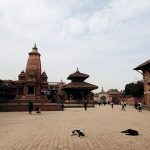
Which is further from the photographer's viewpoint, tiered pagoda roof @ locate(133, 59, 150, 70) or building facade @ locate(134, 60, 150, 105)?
building facade @ locate(134, 60, 150, 105)

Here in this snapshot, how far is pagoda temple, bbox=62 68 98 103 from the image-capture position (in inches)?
2280

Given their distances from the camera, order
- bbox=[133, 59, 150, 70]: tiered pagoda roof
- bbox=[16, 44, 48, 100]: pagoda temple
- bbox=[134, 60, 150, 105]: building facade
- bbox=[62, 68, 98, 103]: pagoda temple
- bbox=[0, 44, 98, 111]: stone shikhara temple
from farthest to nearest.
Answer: bbox=[62, 68, 98, 103]: pagoda temple, bbox=[16, 44, 48, 100]: pagoda temple, bbox=[0, 44, 98, 111]: stone shikhara temple, bbox=[134, 60, 150, 105]: building facade, bbox=[133, 59, 150, 70]: tiered pagoda roof

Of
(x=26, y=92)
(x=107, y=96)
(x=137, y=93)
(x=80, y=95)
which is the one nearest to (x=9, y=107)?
(x=26, y=92)

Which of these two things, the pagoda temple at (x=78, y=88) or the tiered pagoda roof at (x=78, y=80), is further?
the tiered pagoda roof at (x=78, y=80)

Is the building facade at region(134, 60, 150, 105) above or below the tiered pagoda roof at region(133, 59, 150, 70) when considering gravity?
below

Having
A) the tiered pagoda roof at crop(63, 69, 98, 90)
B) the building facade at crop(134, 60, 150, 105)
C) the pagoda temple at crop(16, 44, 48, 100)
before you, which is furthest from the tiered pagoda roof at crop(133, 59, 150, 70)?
the pagoda temple at crop(16, 44, 48, 100)

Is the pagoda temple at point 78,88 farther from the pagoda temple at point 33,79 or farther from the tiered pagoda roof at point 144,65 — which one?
the tiered pagoda roof at point 144,65

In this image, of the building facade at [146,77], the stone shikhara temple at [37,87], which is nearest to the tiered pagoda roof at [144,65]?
the building facade at [146,77]

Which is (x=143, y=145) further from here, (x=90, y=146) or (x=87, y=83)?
(x=87, y=83)

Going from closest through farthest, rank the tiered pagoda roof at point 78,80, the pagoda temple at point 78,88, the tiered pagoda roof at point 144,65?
the tiered pagoda roof at point 144,65 < the pagoda temple at point 78,88 < the tiered pagoda roof at point 78,80

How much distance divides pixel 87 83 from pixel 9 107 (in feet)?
90.2

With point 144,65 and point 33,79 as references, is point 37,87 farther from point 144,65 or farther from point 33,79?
point 144,65

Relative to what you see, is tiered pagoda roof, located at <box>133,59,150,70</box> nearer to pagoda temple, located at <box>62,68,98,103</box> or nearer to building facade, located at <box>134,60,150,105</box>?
building facade, located at <box>134,60,150,105</box>

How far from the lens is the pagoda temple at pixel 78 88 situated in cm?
5791
